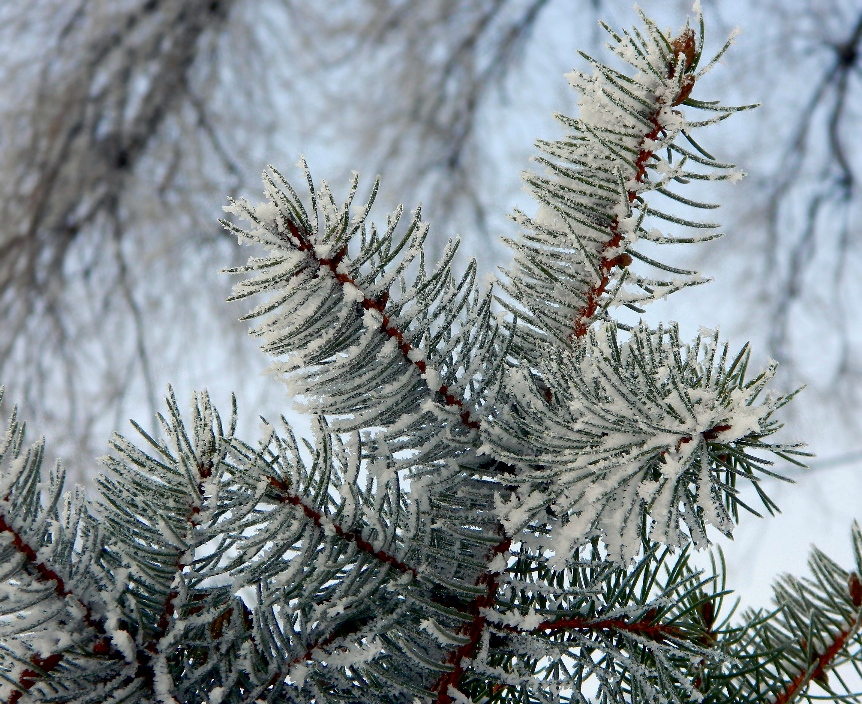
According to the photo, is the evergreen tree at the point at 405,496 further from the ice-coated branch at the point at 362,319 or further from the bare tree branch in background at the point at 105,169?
the bare tree branch in background at the point at 105,169

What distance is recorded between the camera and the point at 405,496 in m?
0.26

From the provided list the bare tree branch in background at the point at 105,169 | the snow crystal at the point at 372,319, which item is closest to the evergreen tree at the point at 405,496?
the snow crystal at the point at 372,319

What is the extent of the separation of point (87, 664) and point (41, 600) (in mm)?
25

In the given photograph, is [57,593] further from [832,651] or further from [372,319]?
[832,651]

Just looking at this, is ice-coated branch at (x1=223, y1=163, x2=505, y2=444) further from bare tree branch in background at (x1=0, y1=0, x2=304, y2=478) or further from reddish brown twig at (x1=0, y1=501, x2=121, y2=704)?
bare tree branch in background at (x1=0, y1=0, x2=304, y2=478)

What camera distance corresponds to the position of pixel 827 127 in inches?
89.0

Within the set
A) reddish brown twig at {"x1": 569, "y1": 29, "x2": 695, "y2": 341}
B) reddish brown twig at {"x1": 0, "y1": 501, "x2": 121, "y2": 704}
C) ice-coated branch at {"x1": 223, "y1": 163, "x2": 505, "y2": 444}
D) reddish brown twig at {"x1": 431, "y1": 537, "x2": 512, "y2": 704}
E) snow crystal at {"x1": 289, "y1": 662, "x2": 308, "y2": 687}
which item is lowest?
reddish brown twig at {"x1": 0, "y1": 501, "x2": 121, "y2": 704}

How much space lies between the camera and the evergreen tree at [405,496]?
0.69 ft

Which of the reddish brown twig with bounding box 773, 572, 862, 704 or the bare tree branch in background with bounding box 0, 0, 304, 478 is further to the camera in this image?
the bare tree branch in background with bounding box 0, 0, 304, 478

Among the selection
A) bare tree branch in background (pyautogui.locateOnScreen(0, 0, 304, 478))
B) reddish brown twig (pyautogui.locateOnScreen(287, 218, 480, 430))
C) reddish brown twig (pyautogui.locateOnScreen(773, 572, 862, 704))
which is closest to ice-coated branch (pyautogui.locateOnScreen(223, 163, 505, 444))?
reddish brown twig (pyautogui.locateOnScreen(287, 218, 480, 430))

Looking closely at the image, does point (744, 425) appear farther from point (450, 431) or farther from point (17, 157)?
point (17, 157)

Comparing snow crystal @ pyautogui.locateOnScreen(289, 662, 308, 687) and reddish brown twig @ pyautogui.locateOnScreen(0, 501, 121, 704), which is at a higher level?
snow crystal @ pyautogui.locateOnScreen(289, 662, 308, 687)

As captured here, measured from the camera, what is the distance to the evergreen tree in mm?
210

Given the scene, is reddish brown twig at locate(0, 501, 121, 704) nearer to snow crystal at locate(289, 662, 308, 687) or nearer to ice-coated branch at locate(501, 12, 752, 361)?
snow crystal at locate(289, 662, 308, 687)
